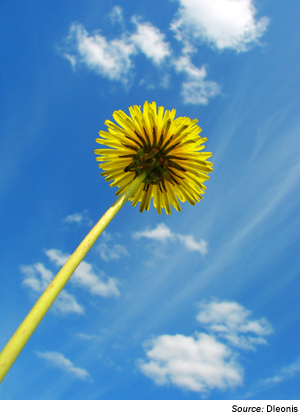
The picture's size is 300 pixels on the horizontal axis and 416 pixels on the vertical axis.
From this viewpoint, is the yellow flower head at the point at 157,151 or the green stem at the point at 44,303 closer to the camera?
the green stem at the point at 44,303

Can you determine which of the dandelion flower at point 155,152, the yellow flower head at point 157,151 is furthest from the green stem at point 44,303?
the yellow flower head at point 157,151

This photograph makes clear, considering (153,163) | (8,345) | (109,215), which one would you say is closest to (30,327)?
(8,345)

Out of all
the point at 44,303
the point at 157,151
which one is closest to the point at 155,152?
the point at 157,151

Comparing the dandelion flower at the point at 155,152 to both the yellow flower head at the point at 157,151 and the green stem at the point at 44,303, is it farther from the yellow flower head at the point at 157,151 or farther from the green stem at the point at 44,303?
the green stem at the point at 44,303

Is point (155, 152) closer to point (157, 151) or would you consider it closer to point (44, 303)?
point (157, 151)

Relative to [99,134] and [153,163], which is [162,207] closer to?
[153,163]

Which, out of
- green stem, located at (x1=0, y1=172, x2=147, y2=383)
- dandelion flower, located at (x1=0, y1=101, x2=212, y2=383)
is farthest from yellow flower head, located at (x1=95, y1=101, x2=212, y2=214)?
green stem, located at (x1=0, y1=172, x2=147, y2=383)
